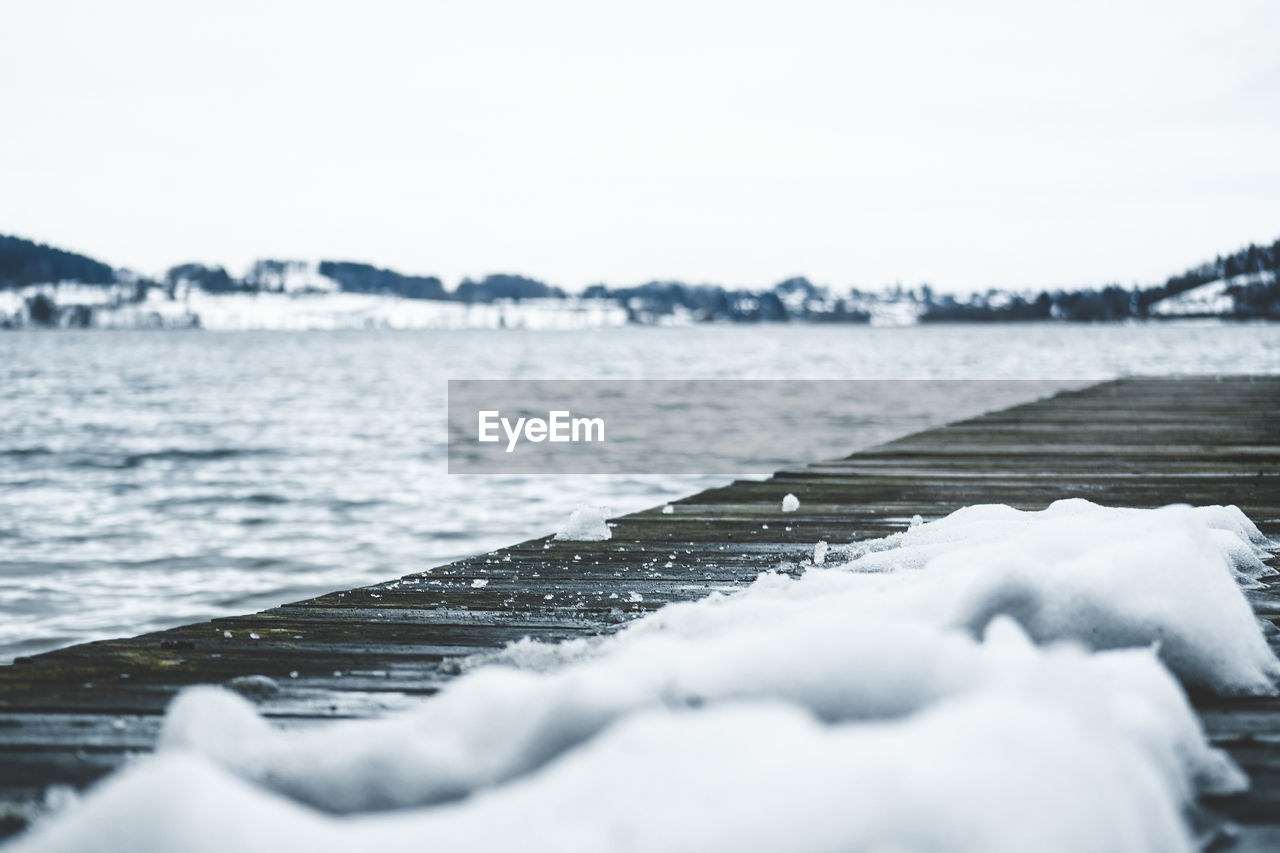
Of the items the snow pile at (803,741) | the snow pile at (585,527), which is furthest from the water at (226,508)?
the snow pile at (803,741)

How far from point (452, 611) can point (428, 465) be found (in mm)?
15166

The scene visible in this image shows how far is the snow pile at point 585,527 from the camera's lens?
14.9 ft

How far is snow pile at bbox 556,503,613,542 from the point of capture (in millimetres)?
4527

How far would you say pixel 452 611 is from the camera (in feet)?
10.7

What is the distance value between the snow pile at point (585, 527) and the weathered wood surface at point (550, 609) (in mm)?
96

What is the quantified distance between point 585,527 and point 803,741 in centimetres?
314

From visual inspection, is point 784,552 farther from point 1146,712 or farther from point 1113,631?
point 1146,712

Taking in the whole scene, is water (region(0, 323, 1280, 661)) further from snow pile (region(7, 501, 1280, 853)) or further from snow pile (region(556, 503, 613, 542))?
snow pile (region(7, 501, 1280, 853))

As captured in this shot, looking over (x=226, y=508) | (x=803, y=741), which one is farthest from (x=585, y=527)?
(x=226, y=508)

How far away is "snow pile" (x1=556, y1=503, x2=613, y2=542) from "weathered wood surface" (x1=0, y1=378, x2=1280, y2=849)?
96mm

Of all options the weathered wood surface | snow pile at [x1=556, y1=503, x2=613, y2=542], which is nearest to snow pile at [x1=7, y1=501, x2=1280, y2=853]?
the weathered wood surface

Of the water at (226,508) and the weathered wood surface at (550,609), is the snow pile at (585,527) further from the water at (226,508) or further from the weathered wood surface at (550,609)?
the water at (226,508)

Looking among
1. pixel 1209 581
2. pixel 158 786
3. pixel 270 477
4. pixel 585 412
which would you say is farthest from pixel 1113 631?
pixel 585 412

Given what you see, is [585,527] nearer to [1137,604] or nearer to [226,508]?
[1137,604]
